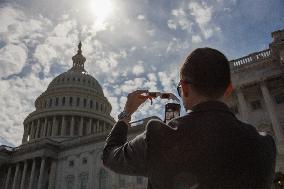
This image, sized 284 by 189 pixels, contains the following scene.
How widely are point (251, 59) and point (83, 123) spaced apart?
54653 millimetres

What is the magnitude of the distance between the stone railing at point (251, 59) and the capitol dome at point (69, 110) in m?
46.0

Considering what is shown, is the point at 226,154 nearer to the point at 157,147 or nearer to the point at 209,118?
the point at 209,118

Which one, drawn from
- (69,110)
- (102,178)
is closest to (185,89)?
(102,178)

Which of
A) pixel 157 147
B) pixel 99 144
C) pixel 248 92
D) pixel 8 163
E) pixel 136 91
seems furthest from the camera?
pixel 8 163

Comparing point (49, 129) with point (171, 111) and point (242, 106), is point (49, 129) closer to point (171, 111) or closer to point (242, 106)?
point (242, 106)

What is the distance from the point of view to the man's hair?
2.64 m

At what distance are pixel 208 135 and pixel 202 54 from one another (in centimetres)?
69

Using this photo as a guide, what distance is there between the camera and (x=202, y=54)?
269 cm

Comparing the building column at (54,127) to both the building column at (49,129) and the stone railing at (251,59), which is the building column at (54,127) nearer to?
the building column at (49,129)

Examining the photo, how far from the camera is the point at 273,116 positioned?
3025cm

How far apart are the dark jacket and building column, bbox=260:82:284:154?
27917mm

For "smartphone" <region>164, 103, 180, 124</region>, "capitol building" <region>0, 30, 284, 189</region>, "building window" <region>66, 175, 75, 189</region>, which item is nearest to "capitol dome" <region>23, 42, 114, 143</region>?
"capitol building" <region>0, 30, 284, 189</region>

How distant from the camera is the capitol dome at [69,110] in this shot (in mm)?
79438

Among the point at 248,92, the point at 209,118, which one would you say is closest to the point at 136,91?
the point at 209,118
